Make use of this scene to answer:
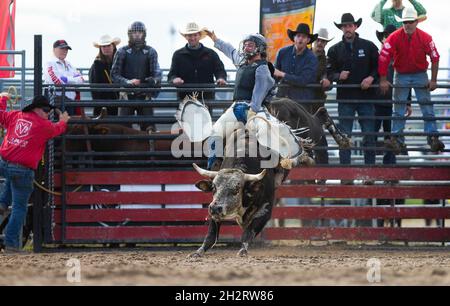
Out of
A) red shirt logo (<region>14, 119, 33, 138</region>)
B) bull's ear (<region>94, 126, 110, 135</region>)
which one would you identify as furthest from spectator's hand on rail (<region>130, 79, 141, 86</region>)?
red shirt logo (<region>14, 119, 33, 138</region>)

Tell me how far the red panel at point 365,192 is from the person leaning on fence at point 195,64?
1544 mm

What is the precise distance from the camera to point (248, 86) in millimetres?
10039

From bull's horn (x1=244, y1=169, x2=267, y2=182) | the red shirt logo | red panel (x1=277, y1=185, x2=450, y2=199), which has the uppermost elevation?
the red shirt logo

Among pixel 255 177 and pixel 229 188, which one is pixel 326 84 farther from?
pixel 229 188

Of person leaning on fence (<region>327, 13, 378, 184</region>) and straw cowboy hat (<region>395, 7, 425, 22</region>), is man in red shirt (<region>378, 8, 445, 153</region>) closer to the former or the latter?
straw cowboy hat (<region>395, 7, 425, 22</region>)

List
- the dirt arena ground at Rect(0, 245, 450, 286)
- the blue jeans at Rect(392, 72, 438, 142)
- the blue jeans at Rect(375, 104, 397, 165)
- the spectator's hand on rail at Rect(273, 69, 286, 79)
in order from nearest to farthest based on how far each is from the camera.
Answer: the dirt arena ground at Rect(0, 245, 450, 286)
the spectator's hand on rail at Rect(273, 69, 286, 79)
the blue jeans at Rect(392, 72, 438, 142)
the blue jeans at Rect(375, 104, 397, 165)

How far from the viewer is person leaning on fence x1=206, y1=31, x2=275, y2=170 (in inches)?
389

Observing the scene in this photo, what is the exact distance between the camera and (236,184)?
921 centimetres

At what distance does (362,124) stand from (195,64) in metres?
2.09

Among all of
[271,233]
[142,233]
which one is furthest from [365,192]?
[142,233]

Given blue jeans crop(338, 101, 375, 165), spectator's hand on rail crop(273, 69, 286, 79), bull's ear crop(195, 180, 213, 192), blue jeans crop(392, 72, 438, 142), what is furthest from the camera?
blue jeans crop(338, 101, 375, 165)

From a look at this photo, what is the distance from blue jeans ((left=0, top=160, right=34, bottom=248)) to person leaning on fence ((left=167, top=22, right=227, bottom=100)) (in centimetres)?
210
